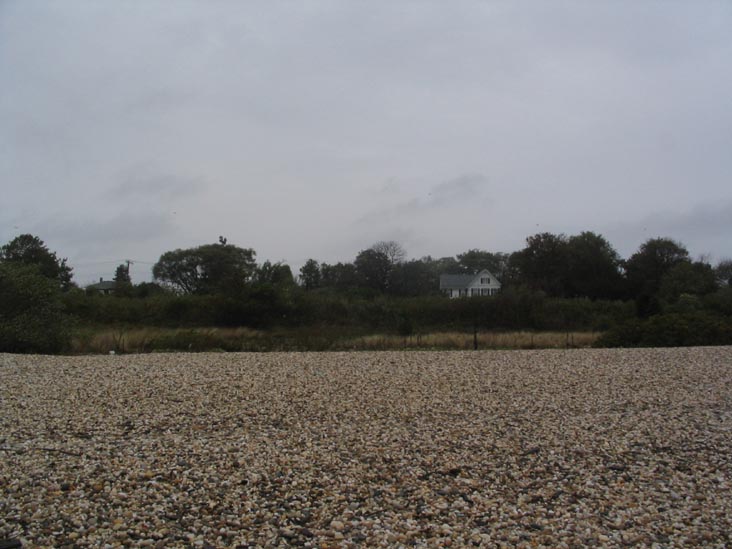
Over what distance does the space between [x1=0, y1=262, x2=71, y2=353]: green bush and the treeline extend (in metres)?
0.03

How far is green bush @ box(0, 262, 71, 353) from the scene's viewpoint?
46.6 feet

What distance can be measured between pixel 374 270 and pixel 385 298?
20.4 meters

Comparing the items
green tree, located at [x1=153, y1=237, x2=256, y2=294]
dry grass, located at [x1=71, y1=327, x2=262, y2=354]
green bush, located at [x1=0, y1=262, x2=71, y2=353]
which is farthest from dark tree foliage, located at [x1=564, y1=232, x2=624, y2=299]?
green bush, located at [x1=0, y1=262, x2=71, y2=353]

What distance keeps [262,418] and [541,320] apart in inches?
868

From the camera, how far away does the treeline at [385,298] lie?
1592 cm

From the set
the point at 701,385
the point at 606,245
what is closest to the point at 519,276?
the point at 606,245

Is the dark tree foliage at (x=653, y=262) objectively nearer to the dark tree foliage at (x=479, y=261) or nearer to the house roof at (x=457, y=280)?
the house roof at (x=457, y=280)

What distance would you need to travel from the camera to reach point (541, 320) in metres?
26.3

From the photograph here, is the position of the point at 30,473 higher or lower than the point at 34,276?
lower

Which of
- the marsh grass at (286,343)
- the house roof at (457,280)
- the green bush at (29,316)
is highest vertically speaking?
the house roof at (457,280)

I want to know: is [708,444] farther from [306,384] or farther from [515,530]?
[306,384]

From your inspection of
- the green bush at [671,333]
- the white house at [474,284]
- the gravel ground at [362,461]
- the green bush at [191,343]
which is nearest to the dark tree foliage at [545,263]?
the white house at [474,284]

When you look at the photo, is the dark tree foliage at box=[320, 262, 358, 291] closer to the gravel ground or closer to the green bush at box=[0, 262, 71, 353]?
the green bush at box=[0, 262, 71, 353]

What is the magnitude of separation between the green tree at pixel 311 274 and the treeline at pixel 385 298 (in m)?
0.13
